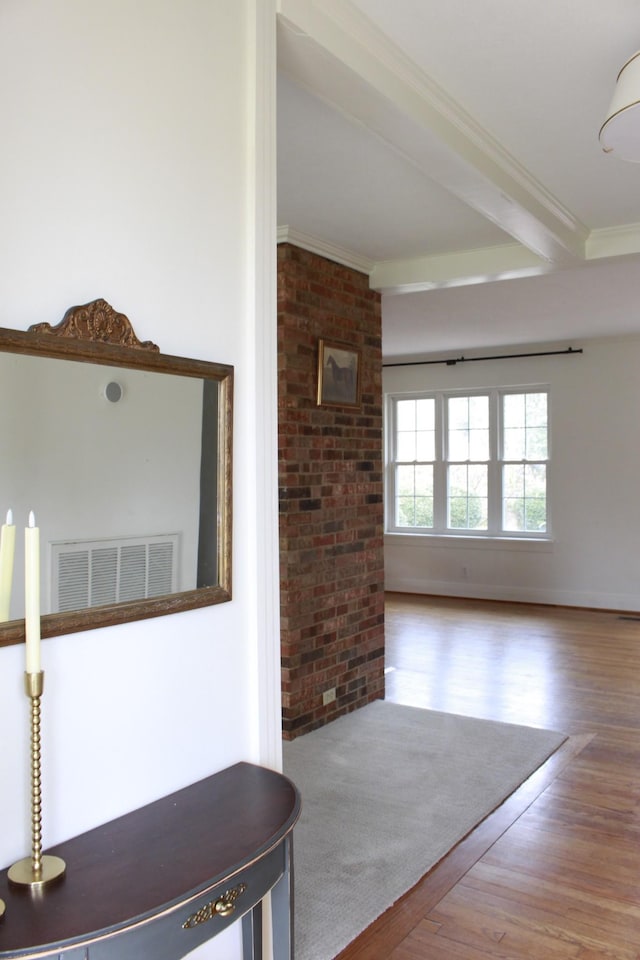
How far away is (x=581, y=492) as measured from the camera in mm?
8188

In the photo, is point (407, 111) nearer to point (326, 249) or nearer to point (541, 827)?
point (326, 249)

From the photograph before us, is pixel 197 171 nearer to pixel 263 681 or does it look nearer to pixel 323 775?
pixel 263 681

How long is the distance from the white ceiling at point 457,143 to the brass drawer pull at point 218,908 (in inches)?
77.2

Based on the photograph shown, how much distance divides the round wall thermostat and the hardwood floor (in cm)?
182

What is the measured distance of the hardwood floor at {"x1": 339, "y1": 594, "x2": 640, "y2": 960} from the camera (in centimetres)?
248

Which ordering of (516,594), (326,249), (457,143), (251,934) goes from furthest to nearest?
(516,594), (326,249), (457,143), (251,934)

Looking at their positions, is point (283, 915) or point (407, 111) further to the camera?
point (407, 111)

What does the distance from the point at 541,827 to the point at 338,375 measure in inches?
97.1

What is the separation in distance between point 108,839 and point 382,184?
2.97 meters

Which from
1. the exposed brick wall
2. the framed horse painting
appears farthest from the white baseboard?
the framed horse painting

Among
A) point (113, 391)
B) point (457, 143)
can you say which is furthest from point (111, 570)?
point (457, 143)

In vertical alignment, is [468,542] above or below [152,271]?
below

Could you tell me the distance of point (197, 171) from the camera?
1.77 meters

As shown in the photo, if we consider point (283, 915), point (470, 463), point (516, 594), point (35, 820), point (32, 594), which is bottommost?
point (516, 594)
